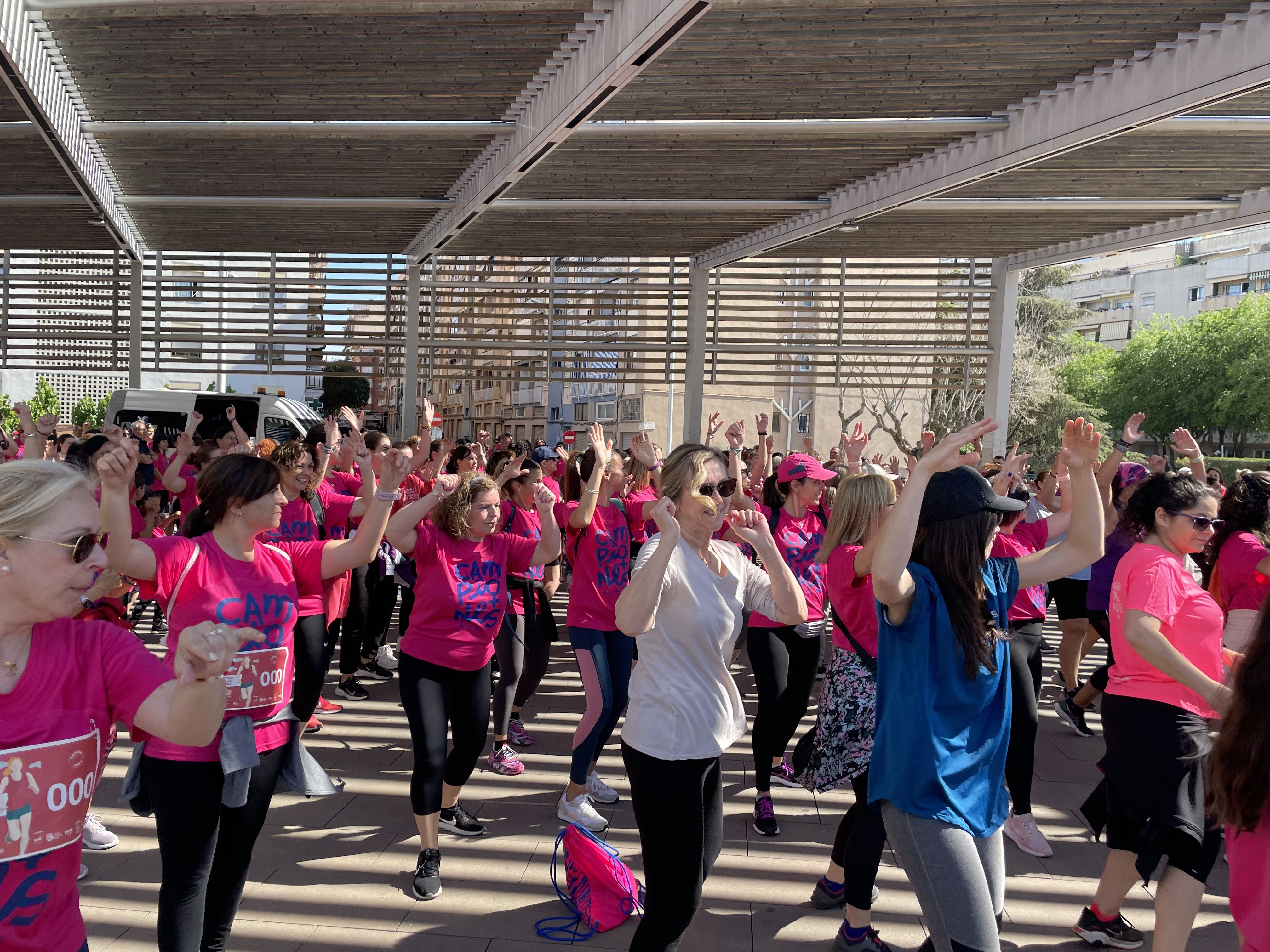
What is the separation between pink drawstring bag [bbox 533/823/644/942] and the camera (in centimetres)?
385

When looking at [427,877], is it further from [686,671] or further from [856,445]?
[856,445]

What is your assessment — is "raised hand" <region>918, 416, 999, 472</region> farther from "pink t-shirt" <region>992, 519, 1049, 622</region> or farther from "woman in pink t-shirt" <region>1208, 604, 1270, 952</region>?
"pink t-shirt" <region>992, 519, 1049, 622</region>

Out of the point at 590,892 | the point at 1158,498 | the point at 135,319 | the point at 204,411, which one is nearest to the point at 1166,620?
the point at 1158,498

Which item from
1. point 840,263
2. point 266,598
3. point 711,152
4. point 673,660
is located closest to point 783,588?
point 673,660

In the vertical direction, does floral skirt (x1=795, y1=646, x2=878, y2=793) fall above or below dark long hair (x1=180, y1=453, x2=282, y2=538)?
below

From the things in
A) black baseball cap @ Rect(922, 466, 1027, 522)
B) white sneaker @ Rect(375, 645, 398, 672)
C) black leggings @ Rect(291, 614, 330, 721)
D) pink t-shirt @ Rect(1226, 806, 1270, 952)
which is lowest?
white sneaker @ Rect(375, 645, 398, 672)

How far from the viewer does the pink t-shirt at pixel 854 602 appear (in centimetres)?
404

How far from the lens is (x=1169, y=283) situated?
79.4 meters

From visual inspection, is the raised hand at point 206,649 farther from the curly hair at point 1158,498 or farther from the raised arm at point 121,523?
the curly hair at point 1158,498

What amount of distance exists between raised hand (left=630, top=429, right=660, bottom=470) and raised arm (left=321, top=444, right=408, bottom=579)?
2101 millimetres

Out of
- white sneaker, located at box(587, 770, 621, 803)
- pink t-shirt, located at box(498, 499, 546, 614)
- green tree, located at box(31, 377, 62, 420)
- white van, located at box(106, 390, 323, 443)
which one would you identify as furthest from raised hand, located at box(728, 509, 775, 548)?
green tree, located at box(31, 377, 62, 420)

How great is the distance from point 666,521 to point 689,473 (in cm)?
40

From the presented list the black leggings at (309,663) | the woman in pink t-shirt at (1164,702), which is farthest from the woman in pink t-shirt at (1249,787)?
the black leggings at (309,663)

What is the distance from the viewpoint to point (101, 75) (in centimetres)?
998
